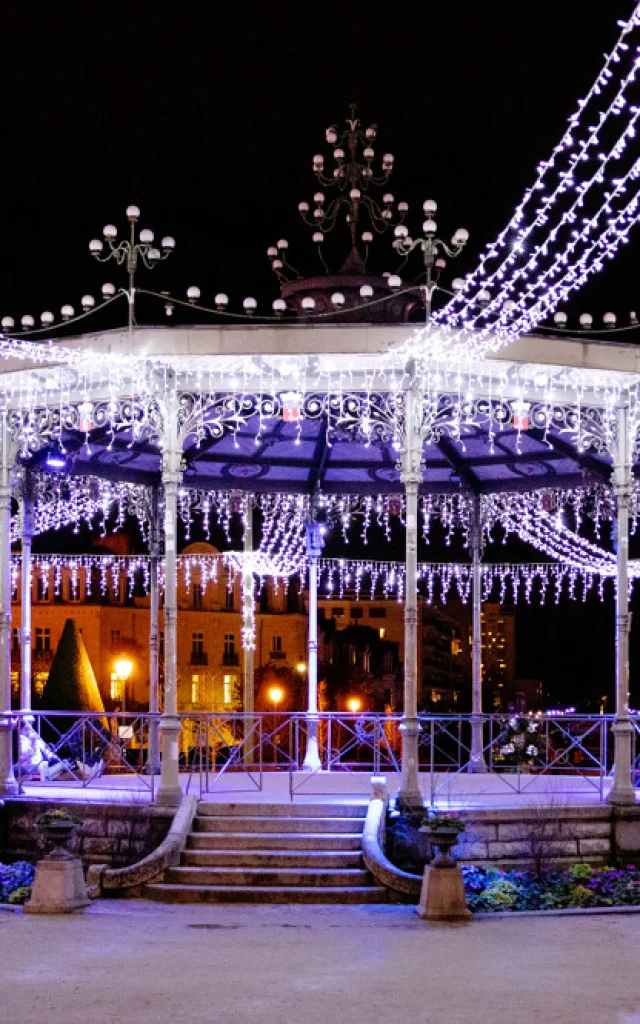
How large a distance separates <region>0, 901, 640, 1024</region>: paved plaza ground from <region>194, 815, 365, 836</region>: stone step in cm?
150

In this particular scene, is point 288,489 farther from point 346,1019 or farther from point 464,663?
point 464,663

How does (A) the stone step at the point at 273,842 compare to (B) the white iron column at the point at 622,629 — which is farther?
(B) the white iron column at the point at 622,629

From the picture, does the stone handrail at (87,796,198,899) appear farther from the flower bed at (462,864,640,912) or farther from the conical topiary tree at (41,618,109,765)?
the conical topiary tree at (41,618,109,765)

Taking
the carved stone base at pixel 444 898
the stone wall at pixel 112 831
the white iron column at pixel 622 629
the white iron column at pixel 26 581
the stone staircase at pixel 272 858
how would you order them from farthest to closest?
the white iron column at pixel 26 581, the white iron column at pixel 622 629, the stone wall at pixel 112 831, the stone staircase at pixel 272 858, the carved stone base at pixel 444 898

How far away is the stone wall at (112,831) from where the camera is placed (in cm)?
1417

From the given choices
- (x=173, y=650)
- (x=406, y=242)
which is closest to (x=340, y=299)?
(x=406, y=242)

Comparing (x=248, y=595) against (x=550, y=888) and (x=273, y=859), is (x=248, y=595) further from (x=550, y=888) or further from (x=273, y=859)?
(x=550, y=888)

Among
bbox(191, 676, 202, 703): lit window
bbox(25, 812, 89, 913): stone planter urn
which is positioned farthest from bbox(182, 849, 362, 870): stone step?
bbox(191, 676, 202, 703): lit window

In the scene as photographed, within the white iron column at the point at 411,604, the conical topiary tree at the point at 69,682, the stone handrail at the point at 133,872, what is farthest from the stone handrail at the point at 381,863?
the conical topiary tree at the point at 69,682

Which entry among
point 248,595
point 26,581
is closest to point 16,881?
point 26,581

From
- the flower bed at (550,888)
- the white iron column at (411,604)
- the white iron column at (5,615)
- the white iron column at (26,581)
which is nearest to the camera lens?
the flower bed at (550,888)

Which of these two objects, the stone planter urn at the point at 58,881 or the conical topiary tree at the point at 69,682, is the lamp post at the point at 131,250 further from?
the conical topiary tree at the point at 69,682

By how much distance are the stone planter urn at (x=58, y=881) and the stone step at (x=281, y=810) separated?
207 centimetres

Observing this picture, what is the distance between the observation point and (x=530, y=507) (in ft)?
73.1
